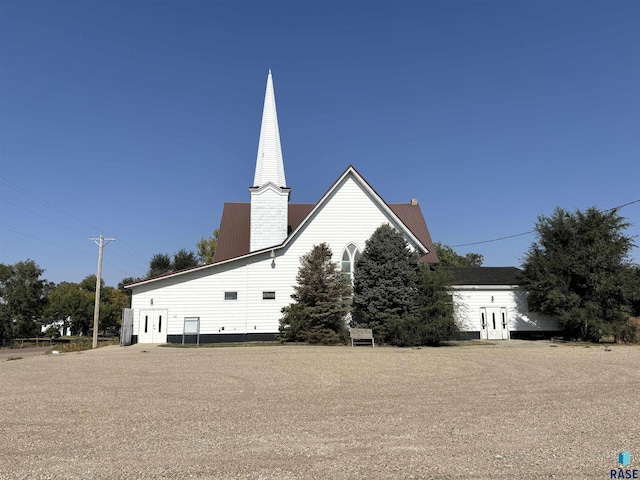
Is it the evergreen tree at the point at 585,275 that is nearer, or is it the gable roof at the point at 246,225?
the evergreen tree at the point at 585,275

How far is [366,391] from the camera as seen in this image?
9.78 m

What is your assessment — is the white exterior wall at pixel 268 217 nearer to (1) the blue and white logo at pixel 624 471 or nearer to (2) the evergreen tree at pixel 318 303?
(2) the evergreen tree at pixel 318 303

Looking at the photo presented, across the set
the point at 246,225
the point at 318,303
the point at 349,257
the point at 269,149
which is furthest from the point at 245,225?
the point at 318,303

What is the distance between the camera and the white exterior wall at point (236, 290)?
997 inches

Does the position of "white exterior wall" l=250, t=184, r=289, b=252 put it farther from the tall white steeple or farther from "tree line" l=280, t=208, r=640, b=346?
"tree line" l=280, t=208, r=640, b=346

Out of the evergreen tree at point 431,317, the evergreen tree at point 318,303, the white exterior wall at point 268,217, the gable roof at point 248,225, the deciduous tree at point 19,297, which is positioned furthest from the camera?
the deciduous tree at point 19,297

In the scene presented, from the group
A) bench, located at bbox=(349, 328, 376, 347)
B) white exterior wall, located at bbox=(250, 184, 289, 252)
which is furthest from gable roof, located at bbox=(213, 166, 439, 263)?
bench, located at bbox=(349, 328, 376, 347)

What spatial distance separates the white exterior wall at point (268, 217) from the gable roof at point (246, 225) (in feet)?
3.57

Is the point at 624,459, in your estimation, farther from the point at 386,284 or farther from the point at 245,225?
the point at 245,225

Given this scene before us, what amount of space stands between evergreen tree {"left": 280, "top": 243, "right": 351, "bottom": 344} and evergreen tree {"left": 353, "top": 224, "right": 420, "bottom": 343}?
101 centimetres

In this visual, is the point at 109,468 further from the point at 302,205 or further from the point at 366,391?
the point at 302,205

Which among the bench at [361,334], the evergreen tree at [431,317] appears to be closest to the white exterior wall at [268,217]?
the bench at [361,334]

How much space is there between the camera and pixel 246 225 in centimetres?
3278

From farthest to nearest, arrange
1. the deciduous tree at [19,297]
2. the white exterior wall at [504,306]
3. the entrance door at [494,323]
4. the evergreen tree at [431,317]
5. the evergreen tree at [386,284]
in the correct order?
the deciduous tree at [19,297] < the white exterior wall at [504,306] < the entrance door at [494,323] < the evergreen tree at [386,284] < the evergreen tree at [431,317]
